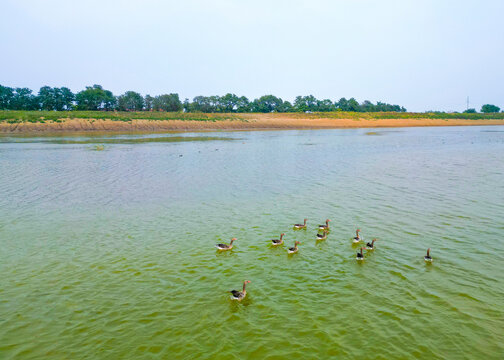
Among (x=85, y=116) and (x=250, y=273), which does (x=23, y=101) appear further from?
(x=250, y=273)

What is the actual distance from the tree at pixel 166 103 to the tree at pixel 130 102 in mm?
4720

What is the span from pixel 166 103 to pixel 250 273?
113 meters

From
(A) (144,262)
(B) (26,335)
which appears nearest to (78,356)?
(B) (26,335)

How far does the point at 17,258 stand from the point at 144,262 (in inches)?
189

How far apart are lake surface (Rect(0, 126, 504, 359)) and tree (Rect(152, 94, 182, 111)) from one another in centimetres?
9586

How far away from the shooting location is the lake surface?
26.1ft

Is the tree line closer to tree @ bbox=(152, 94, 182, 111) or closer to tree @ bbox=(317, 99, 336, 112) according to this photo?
tree @ bbox=(152, 94, 182, 111)

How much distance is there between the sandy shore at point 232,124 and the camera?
7900 cm

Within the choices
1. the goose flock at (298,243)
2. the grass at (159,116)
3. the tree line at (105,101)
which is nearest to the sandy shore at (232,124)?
the grass at (159,116)

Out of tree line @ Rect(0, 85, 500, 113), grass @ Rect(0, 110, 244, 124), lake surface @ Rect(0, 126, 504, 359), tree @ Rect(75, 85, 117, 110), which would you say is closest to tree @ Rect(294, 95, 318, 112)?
tree line @ Rect(0, 85, 500, 113)

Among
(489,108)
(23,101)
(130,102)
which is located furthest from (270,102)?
(489,108)

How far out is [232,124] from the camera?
99625 millimetres

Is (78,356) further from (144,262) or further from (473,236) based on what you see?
(473,236)

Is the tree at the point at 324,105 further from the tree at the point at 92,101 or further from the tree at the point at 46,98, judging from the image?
the tree at the point at 46,98
